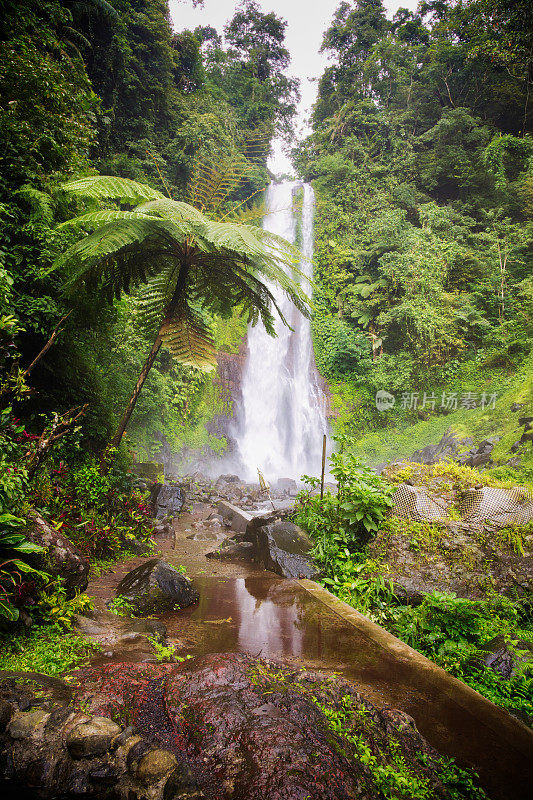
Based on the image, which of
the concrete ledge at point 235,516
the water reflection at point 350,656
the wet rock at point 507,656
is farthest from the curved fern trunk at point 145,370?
the wet rock at point 507,656

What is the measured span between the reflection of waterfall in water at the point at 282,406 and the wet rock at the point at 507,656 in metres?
10.6

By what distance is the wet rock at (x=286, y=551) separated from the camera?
391cm

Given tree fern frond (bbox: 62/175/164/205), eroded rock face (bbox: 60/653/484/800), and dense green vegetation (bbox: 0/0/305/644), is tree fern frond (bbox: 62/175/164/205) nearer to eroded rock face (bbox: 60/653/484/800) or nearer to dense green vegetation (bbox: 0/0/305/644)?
dense green vegetation (bbox: 0/0/305/644)

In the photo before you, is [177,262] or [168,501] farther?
[168,501]

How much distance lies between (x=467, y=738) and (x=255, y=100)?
79.9ft

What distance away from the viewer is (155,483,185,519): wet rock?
7195 mm

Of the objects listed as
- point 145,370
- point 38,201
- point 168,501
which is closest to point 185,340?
point 145,370

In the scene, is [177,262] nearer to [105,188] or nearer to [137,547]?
[105,188]

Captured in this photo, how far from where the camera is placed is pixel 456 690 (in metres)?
1.83

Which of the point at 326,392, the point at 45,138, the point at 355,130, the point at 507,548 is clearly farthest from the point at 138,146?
the point at 507,548

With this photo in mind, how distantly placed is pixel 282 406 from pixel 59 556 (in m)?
12.4

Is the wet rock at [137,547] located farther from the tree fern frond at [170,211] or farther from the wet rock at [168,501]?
the tree fern frond at [170,211]

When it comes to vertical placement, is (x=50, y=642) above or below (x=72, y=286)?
below

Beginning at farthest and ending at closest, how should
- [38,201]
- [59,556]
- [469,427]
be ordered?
[469,427] → [38,201] → [59,556]
